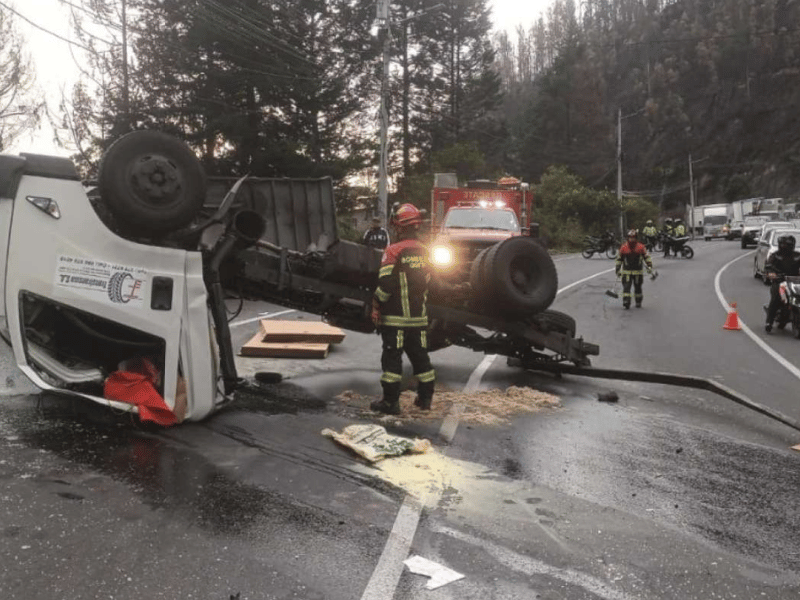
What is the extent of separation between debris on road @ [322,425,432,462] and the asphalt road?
0.11 m

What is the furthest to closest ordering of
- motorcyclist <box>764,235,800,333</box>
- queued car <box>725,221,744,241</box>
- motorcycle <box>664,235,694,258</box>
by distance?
queued car <box>725,221,744,241</box> → motorcycle <box>664,235,694,258</box> → motorcyclist <box>764,235,800,333</box>

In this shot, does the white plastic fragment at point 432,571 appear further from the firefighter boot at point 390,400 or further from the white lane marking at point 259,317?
the white lane marking at point 259,317

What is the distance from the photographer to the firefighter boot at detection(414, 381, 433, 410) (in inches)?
254

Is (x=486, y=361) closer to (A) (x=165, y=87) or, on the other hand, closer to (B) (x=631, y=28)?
(A) (x=165, y=87)

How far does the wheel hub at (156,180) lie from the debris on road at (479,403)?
2449 mm

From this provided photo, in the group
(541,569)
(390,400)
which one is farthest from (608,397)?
(541,569)

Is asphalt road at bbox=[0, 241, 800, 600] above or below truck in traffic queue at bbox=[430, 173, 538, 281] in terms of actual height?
below

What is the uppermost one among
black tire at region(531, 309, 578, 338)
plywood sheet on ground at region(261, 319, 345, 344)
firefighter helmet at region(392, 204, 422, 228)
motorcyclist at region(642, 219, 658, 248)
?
firefighter helmet at region(392, 204, 422, 228)

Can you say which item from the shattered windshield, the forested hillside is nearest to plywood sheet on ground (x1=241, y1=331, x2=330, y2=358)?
the shattered windshield

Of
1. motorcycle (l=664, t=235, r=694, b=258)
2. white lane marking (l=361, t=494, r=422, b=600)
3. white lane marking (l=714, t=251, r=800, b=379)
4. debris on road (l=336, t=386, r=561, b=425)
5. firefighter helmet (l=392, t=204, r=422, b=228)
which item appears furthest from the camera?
motorcycle (l=664, t=235, r=694, b=258)

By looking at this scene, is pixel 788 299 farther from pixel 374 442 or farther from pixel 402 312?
pixel 374 442

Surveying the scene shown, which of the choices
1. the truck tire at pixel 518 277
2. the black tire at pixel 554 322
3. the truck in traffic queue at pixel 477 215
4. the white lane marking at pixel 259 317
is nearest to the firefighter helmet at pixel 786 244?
the truck in traffic queue at pixel 477 215

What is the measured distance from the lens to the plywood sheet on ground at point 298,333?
9.06 metres

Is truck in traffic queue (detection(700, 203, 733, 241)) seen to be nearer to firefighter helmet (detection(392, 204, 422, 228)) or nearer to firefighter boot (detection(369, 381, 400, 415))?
firefighter helmet (detection(392, 204, 422, 228))
